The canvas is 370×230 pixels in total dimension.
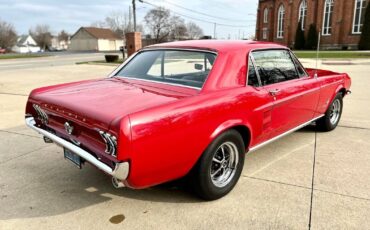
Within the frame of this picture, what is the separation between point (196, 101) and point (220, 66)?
24.2 inches

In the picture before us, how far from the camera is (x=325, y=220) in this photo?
2885 millimetres

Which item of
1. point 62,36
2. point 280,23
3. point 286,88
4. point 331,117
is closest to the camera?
point 286,88

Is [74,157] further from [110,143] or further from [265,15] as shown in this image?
[265,15]

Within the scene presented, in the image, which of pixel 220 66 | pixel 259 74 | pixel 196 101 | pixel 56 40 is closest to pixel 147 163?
pixel 196 101

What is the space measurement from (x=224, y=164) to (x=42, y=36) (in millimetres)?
112380

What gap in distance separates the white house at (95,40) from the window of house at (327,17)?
58.3 metres

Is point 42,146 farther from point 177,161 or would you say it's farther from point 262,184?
point 262,184

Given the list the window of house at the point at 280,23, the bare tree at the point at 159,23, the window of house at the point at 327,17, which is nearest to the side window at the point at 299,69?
the window of house at the point at 327,17

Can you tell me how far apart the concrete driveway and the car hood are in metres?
0.97

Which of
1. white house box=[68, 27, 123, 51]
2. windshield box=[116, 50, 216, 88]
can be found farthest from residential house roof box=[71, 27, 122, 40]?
windshield box=[116, 50, 216, 88]

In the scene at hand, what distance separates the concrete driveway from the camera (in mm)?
2877

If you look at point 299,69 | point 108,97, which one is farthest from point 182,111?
point 299,69

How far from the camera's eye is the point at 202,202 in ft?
10.5

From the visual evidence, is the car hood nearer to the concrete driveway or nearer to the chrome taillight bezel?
the chrome taillight bezel
